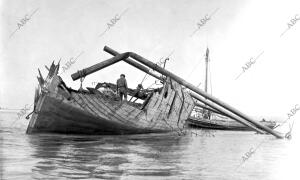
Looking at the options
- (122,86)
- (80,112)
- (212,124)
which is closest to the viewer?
(80,112)

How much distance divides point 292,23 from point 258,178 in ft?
17.2

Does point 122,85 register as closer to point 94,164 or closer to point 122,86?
point 122,86

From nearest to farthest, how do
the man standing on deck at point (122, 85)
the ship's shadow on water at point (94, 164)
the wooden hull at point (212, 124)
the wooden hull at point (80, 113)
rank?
the ship's shadow on water at point (94, 164)
the wooden hull at point (80, 113)
the man standing on deck at point (122, 85)
the wooden hull at point (212, 124)

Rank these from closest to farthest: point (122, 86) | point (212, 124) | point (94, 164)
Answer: point (94, 164) < point (122, 86) < point (212, 124)

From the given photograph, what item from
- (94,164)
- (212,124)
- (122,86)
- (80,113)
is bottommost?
(94,164)

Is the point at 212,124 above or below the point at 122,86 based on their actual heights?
below

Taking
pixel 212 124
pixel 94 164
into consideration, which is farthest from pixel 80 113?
pixel 212 124

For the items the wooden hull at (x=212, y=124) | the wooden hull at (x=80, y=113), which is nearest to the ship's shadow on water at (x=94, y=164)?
the wooden hull at (x=80, y=113)

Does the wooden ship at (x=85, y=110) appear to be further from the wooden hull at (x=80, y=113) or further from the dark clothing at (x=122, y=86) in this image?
the dark clothing at (x=122, y=86)

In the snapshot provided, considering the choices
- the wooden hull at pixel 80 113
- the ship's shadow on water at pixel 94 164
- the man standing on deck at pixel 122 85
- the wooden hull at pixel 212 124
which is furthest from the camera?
the wooden hull at pixel 212 124

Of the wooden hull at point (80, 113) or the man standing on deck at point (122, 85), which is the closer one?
the wooden hull at point (80, 113)

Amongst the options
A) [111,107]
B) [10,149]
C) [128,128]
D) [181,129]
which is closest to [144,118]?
[128,128]

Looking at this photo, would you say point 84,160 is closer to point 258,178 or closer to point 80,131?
point 258,178

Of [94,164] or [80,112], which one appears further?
[80,112]
